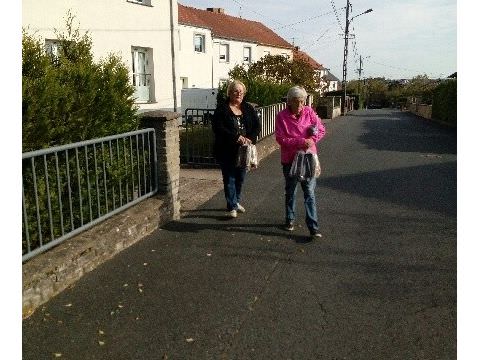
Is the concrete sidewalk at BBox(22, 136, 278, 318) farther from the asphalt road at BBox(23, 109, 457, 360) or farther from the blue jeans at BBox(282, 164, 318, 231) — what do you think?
the blue jeans at BBox(282, 164, 318, 231)

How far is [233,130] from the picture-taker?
540cm

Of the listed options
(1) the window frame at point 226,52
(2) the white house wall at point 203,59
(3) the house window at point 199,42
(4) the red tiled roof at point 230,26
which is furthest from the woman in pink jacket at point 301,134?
(1) the window frame at point 226,52

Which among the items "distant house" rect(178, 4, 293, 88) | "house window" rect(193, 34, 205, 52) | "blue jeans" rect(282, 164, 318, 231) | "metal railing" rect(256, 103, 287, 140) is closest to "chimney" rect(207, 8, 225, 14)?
"distant house" rect(178, 4, 293, 88)

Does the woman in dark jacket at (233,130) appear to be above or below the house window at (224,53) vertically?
below

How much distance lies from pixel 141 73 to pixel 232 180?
42.6ft

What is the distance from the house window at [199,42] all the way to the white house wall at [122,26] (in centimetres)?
1302

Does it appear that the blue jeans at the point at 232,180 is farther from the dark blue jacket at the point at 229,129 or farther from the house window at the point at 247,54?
the house window at the point at 247,54

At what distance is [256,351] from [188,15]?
30744mm

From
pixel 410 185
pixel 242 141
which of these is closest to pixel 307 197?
pixel 242 141

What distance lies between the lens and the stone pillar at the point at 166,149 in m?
5.27

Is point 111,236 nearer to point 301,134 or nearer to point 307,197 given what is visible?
point 307,197

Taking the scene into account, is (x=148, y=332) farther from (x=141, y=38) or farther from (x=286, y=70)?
(x=286, y=70)

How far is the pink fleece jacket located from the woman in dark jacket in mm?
642

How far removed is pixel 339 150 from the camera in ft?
40.3
